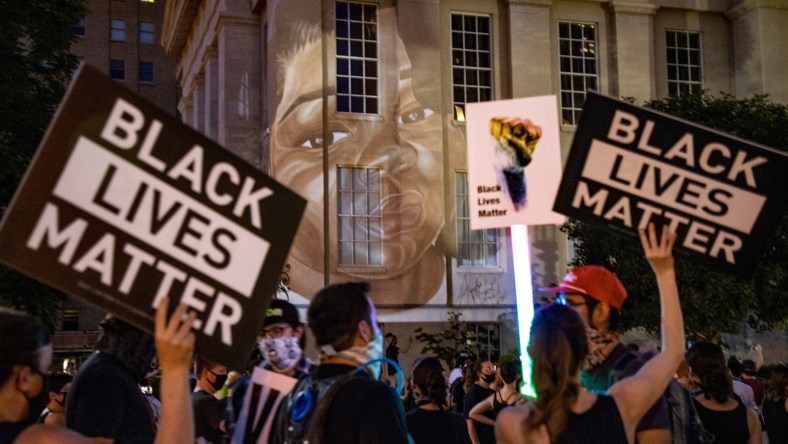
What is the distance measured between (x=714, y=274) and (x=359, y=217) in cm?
934

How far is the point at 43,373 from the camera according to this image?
301 cm

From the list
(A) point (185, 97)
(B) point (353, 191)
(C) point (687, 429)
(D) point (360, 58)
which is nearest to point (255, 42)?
(D) point (360, 58)

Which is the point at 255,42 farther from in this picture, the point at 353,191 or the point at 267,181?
the point at 267,181

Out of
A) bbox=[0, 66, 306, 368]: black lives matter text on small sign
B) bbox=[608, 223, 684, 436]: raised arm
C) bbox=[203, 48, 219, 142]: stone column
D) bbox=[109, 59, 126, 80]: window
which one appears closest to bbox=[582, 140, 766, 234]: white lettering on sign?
bbox=[608, 223, 684, 436]: raised arm

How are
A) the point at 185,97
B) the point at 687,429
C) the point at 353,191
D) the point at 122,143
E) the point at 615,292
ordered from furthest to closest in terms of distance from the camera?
the point at 185,97 → the point at 353,191 → the point at 687,429 → the point at 615,292 → the point at 122,143

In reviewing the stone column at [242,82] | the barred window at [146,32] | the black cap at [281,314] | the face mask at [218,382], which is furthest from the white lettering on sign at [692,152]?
the barred window at [146,32]

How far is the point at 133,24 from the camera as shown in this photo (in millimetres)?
61656

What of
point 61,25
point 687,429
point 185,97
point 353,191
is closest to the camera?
point 687,429

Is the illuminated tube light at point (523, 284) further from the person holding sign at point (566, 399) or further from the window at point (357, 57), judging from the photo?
the window at point (357, 57)

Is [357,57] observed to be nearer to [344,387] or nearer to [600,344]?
[600,344]

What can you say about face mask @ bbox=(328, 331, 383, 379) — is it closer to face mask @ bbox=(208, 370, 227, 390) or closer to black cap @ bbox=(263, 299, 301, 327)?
black cap @ bbox=(263, 299, 301, 327)

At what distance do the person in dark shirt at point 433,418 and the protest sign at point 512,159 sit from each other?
1305 mm

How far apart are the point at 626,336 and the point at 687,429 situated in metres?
23.7

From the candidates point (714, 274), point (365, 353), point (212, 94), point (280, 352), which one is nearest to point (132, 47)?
point (212, 94)
